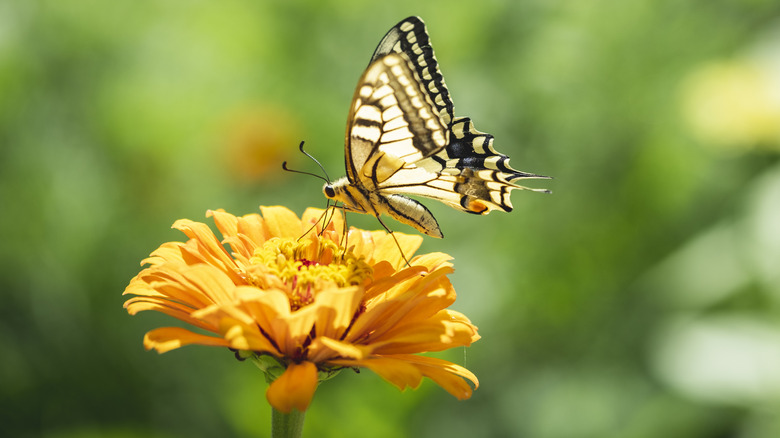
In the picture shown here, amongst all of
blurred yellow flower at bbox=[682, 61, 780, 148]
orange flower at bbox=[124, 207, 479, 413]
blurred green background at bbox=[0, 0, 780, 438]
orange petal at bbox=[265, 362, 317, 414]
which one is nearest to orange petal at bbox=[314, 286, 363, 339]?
orange flower at bbox=[124, 207, 479, 413]

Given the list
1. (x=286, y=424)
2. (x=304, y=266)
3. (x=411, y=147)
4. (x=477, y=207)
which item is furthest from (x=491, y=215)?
(x=286, y=424)

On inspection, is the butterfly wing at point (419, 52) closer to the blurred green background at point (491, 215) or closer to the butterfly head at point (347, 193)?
the butterfly head at point (347, 193)

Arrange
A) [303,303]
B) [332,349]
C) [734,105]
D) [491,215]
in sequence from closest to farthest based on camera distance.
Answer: [332,349] → [303,303] → [491,215] → [734,105]

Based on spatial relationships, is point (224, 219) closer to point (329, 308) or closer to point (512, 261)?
point (329, 308)

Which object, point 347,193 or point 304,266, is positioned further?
point 347,193

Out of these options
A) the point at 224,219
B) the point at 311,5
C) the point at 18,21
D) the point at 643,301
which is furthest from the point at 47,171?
the point at 643,301

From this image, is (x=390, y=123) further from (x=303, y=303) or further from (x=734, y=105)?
(x=734, y=105)

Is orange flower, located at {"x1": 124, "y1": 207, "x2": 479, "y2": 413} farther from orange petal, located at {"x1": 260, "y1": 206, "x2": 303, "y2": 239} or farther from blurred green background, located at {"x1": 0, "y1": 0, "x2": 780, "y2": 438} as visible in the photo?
blurred green background, located at {"x1": 0, "y1": 0, "x2": 780, "y2": 438}
